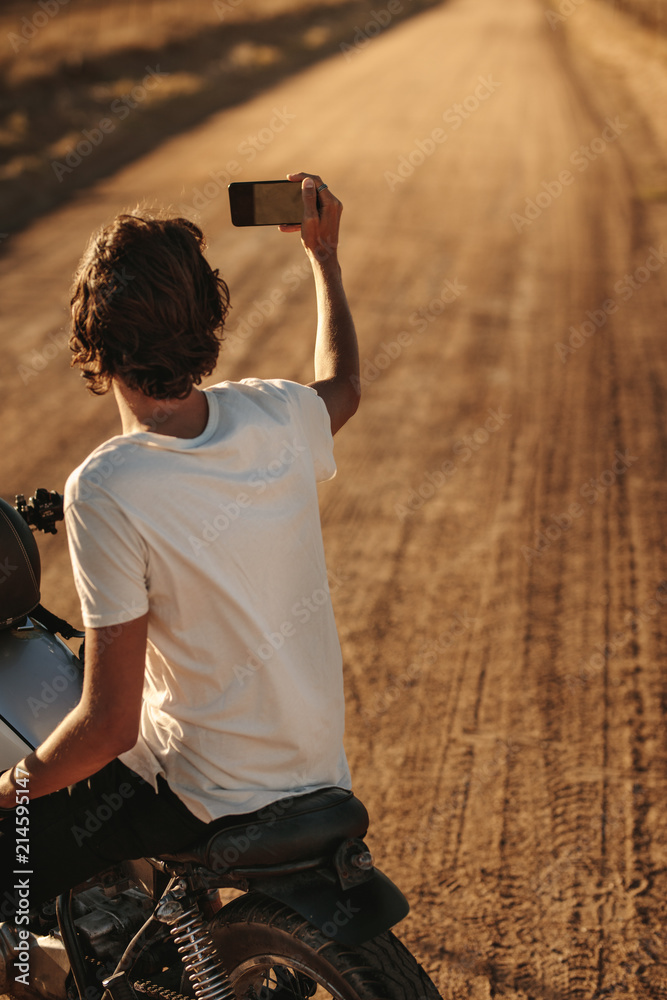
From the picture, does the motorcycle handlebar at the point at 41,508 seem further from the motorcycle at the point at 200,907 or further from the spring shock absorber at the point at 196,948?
the spring shock absorber at the point at 196,948

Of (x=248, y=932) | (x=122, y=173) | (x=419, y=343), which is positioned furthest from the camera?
(x=122, y=173)

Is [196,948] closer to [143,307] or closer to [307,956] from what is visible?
[307,956]

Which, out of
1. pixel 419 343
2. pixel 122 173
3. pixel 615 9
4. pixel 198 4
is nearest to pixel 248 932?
pixel 419 343

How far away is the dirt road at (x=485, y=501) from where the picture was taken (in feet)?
10.6

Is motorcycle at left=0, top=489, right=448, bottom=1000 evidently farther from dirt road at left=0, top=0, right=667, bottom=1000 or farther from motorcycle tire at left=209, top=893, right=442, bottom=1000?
dirt road at left=0, top=0, right=667, bottom=1000

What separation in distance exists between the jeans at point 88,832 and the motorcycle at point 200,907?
6cm

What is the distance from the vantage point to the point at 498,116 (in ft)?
60.6

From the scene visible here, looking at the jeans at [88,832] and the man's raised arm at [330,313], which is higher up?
the man's raised arm at [330,313]

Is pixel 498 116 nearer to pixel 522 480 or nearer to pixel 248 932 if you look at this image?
pixel 522 480

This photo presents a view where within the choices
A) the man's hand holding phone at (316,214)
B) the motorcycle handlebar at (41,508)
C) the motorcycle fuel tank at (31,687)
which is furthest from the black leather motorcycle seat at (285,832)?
the man's hand holding phone at (316,214)

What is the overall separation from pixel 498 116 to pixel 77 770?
18.9 metres

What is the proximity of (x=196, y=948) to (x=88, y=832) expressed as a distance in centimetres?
33

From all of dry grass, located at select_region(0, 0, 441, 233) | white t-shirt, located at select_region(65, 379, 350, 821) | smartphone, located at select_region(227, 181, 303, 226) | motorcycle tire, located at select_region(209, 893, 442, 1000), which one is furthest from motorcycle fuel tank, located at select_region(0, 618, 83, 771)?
dry grass, located at select_region(0, 0, 441, 233)

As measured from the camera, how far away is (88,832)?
199 centimetres
